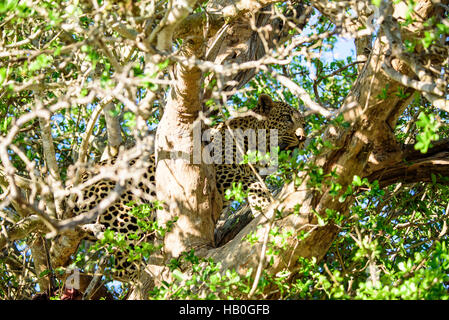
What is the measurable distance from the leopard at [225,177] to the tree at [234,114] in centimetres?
41

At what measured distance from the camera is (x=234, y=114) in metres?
4.15

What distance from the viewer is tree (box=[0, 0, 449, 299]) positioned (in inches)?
151

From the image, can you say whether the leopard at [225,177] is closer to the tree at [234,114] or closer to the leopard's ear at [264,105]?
the leopard's ear at [264,105]

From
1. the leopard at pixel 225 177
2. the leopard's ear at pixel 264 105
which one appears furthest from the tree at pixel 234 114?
the leopard's ear at pixel 264 105

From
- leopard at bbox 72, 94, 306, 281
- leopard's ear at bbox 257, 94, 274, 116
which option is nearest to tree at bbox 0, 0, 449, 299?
leopard at bbox 72, 94, 306, 281

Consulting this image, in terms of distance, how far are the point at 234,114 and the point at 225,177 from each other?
3.74 metres

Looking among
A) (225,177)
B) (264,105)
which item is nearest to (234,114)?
(225,177)

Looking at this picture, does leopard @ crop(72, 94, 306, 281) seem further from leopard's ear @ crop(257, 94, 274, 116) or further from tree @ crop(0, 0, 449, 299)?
tree @ crop(0, 0, 449, 299)

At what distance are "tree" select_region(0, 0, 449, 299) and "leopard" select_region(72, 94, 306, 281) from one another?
1.34 feet

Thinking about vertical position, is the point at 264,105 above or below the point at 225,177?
above

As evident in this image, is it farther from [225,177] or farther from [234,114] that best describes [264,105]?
[234,114]

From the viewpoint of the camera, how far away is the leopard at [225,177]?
707 centimetres
